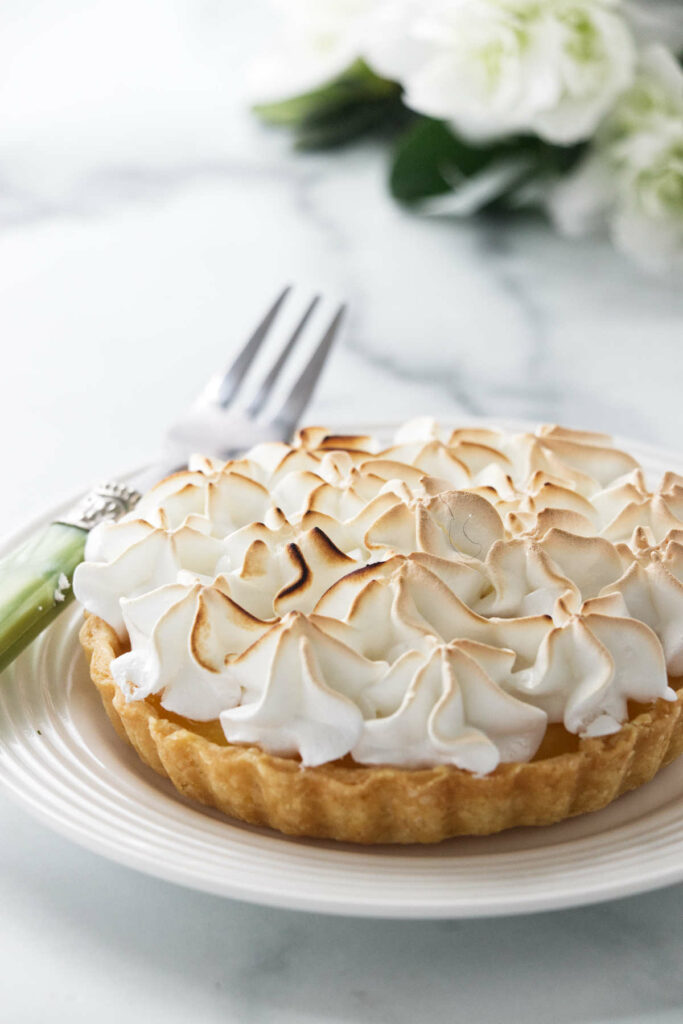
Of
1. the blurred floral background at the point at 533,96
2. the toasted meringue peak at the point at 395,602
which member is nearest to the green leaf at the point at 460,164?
the blurred floral background at the point at 533,96

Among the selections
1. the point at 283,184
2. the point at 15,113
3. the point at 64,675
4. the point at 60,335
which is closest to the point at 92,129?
the point at 15,113

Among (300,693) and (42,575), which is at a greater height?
(42,575)

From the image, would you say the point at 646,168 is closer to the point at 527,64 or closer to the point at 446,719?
the point at 527,64

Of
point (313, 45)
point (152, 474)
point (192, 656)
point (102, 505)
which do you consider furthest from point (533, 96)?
point (192, 656)

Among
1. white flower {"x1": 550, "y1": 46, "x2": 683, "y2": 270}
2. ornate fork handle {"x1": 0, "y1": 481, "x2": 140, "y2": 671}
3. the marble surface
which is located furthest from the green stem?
white flower {"x1": 550, "y1": 46, "x2": 683, "y2": 270}

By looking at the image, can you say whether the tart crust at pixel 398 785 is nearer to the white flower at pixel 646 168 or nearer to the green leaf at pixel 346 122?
the white flower at pixel 646 168

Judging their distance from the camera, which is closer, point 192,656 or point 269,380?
point 192,656
